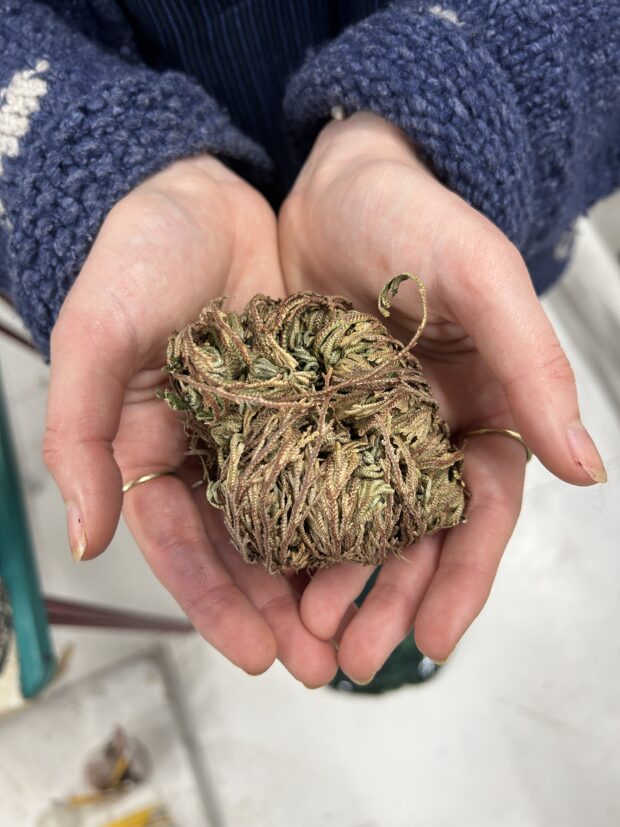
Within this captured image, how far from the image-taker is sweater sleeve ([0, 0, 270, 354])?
2.21ft

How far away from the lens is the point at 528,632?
4.06 ft

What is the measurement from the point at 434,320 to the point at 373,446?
15cm

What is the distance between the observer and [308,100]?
0.77 m

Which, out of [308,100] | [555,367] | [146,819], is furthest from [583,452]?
[146,819]

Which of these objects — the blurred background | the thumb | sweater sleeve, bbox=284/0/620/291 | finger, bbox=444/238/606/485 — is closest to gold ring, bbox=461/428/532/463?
finger, bbox=444/238/606/485

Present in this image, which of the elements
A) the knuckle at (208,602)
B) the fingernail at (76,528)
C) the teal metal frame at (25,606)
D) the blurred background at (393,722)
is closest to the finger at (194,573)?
the knuckle at (208,602)

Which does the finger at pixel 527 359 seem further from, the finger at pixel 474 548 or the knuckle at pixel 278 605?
the knuckle at pixel 278 605

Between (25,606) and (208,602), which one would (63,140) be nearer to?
(208,602)

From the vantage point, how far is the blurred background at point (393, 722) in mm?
1168

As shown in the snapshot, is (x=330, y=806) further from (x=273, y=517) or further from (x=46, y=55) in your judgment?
(x=46, y=55)

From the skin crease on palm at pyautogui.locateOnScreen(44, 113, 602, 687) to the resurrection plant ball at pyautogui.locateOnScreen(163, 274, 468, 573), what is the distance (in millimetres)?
51

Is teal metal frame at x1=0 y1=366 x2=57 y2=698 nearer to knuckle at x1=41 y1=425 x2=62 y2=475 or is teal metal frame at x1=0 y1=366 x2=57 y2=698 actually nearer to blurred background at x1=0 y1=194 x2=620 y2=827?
blurred background at x1=0 y1=194 x2=620 y2=827

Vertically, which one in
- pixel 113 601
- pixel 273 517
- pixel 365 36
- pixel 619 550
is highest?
pixel 365 36

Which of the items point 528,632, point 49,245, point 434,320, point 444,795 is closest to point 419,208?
point 434,320
